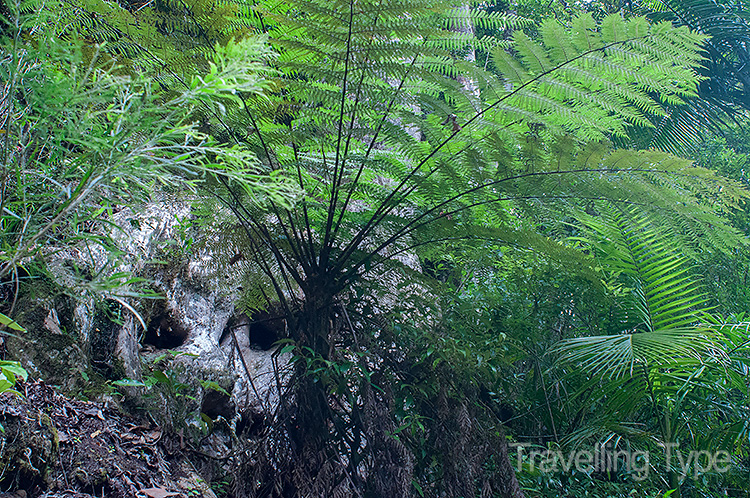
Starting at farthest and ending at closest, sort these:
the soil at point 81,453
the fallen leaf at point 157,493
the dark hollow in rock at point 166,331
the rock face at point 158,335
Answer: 1. the dark hollow in rock at point 166,331
2. the rock face at point 158,335
3. the fallen leaf at point 157,493
4. the soil at point 81,453

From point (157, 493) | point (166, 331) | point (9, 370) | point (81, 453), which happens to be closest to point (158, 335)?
point (166, 331)

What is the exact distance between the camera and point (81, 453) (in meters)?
1.51

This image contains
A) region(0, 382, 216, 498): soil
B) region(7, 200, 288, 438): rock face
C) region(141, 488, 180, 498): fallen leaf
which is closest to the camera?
region(0, 382, 216, 498): soil

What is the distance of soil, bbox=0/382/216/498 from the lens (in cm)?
135

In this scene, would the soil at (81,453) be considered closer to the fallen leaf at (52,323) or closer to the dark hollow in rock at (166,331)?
the fallen leaf at (52,323)

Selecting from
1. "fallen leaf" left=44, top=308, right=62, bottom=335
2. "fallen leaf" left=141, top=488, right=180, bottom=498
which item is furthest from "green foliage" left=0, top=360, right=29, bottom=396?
"fallen leaf" left=44, top=308, right=62, bottom=335

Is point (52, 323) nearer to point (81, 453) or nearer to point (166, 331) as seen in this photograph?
point (81, 453)

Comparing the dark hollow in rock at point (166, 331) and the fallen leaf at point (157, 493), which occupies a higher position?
the dark hollow in rock at point (166, 331)

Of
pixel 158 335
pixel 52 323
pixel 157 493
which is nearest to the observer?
pixel 157 493

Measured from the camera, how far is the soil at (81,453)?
4.44 feet

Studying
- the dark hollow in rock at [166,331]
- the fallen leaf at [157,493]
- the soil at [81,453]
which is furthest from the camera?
the dark hollow in rock at [166,331]

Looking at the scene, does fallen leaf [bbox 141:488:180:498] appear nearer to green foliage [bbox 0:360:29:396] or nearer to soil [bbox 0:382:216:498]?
soil [bbox 0:382:216:498]

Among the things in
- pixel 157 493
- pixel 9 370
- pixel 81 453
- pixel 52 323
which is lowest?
pixel 157 493

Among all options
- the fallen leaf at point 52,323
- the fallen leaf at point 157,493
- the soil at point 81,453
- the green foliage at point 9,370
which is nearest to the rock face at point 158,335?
the fallen leaf at point 52,323
